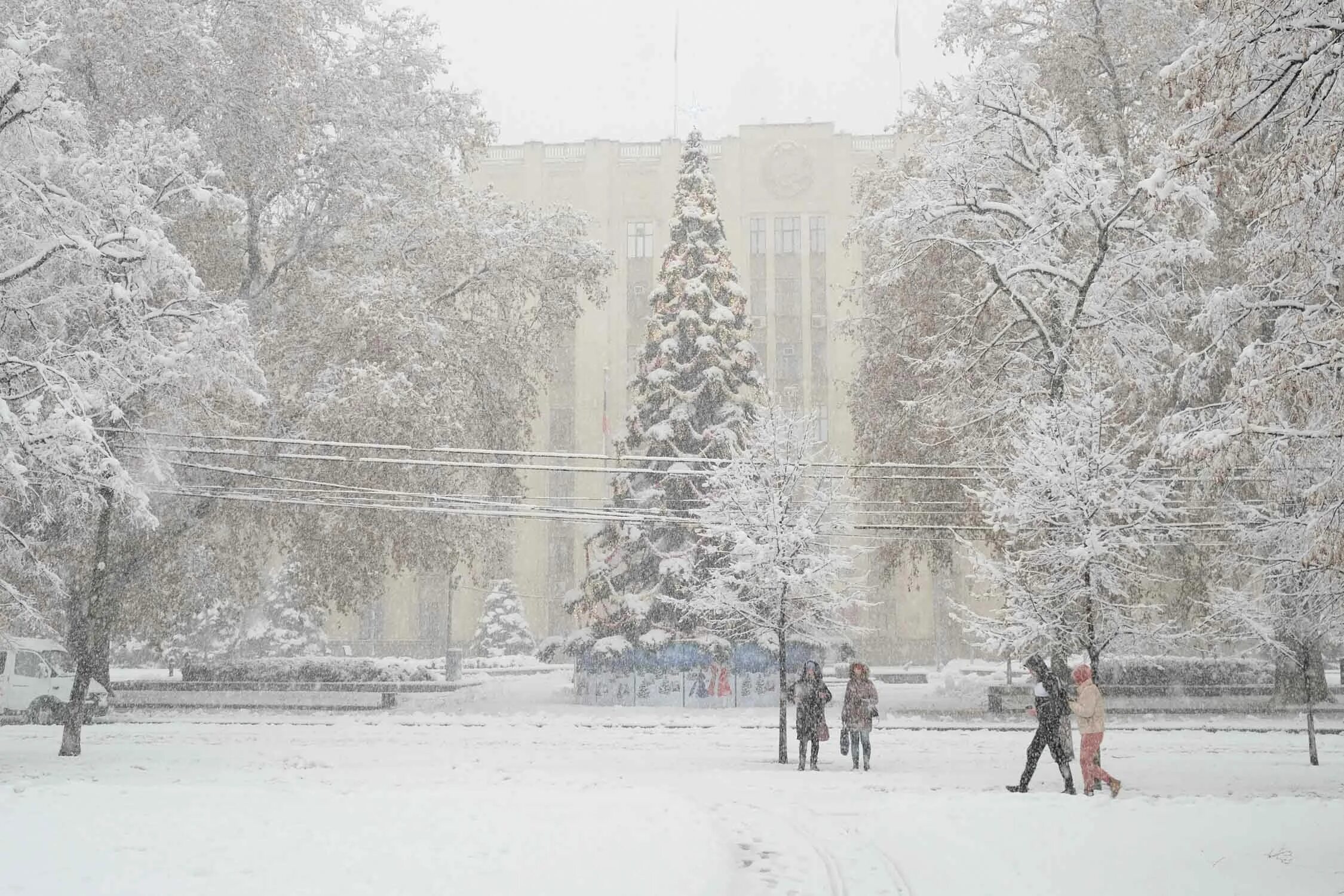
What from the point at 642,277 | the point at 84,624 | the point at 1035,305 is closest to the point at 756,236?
the point at 642,277

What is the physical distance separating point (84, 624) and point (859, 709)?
1260cm

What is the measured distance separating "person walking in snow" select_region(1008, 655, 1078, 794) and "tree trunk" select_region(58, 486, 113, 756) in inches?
491

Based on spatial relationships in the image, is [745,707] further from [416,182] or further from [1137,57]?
[1137,57]

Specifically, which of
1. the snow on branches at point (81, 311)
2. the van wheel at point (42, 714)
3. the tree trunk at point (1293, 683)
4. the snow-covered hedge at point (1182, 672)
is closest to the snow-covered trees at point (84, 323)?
the snow on branches at point (81, 311)

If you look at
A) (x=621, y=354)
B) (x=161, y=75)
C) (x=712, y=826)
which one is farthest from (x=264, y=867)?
(x=621, y=354)

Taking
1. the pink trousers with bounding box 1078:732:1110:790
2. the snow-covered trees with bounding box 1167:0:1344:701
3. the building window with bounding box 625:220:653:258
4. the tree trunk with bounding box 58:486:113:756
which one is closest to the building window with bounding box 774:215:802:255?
the building window with bounding box 625:220:653:258

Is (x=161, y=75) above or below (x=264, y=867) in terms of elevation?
above

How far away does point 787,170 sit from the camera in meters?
68.1

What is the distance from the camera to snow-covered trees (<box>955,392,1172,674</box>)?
16922 millimetres

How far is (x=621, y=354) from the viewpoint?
68.9m

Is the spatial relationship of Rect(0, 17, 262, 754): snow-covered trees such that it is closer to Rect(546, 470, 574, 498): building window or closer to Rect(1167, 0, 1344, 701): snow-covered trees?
Rect(1167, 0, 1344, 701): snow-covered trees

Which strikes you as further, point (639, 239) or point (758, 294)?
point (639, 239)

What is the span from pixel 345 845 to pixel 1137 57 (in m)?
23.1

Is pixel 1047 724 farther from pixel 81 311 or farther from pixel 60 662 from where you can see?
pixel 60 662
